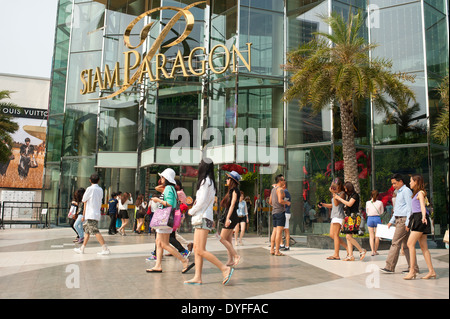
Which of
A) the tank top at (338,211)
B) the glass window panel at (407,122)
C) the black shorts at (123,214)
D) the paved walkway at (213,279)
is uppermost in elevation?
the glass window panel at (407,122)

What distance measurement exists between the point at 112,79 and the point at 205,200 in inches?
718

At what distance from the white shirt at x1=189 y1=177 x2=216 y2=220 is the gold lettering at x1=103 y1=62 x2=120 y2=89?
1769 centimetres

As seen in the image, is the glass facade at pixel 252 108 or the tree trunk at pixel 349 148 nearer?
the tree trunk at pixel 349 148

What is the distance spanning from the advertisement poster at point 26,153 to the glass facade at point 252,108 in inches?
1317

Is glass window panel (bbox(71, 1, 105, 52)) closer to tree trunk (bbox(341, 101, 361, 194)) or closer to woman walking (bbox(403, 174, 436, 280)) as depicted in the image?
tree trunk (bbox(341, 101, 361, 194))

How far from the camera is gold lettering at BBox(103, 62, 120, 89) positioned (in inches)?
882

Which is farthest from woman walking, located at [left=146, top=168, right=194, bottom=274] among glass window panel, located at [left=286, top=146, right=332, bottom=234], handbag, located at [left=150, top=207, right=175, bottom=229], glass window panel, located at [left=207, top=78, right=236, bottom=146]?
glass window panel, located at [left=207, top=78, right=236, bottom=146]

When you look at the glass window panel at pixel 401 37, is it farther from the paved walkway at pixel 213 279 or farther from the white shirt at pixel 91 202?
the white shirt at pixel 91 202

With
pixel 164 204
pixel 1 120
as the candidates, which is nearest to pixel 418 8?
pixel 164 204

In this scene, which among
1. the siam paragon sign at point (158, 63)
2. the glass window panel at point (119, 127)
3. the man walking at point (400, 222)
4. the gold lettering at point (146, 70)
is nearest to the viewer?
the man walking at point (400, 222)

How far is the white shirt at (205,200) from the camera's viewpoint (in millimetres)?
6086

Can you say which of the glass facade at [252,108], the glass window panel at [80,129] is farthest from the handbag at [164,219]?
the glass window panel at [80,129]

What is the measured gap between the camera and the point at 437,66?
18.7 m
